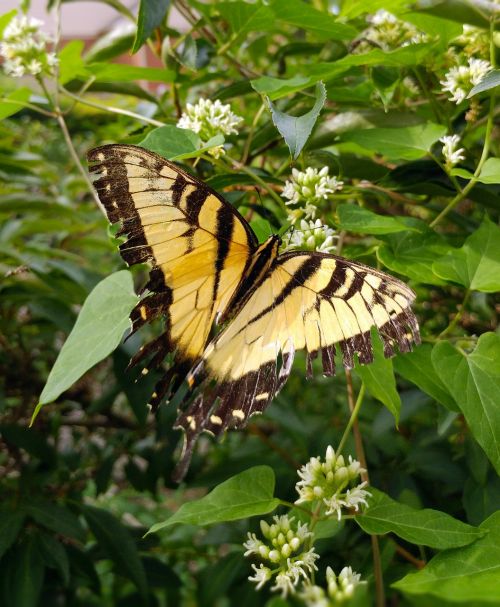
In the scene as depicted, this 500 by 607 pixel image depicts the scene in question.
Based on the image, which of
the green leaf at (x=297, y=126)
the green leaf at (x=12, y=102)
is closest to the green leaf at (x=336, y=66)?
the green leaf at (x=297, y=126)

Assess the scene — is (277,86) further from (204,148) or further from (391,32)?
(391,32)

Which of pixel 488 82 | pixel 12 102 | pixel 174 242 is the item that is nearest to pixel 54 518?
pixel 174 242

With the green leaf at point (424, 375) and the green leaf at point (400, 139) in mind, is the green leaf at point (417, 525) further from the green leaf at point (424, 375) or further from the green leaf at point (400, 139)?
the green leaf at point (400, 139)

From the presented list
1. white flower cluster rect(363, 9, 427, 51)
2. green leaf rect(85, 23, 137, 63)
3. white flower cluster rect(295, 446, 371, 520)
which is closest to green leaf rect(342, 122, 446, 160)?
white flower cluster rect(363, 9, 427, 51)

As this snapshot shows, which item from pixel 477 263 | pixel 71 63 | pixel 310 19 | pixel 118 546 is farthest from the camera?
pixel 118 546

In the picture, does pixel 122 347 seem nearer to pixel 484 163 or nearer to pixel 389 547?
pixel 389 547

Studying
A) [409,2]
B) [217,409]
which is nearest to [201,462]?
[217,409]

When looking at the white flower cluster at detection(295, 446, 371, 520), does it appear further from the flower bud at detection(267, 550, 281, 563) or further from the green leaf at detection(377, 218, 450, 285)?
the green leaf at detection(377, 218, 450, 285)
